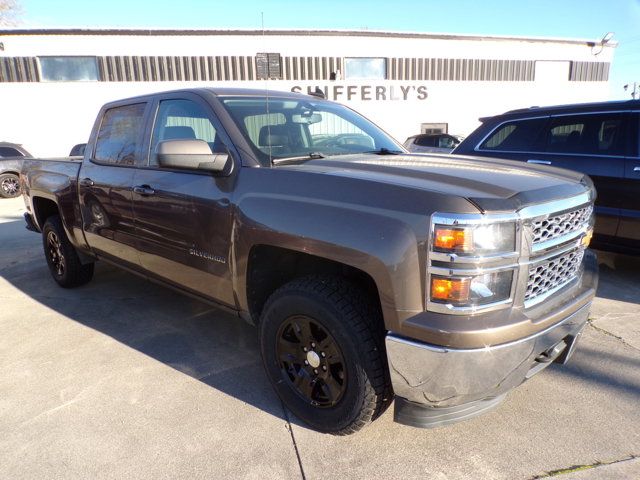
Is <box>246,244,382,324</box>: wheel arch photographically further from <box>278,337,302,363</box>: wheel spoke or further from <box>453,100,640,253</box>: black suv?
<box>453,100,640,253</box>: black suv

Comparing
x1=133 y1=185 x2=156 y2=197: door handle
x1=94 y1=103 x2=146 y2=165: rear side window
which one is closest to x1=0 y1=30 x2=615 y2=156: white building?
x1=94 y1=103 x2=146 y2=165: rear side window

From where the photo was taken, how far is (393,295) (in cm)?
192

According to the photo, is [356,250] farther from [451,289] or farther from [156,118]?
[156,118]

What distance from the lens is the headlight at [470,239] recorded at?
1777 mm

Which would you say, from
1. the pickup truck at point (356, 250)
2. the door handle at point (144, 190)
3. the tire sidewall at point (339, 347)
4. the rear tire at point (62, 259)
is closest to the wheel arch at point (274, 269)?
the pickup truck at point (356, 250)

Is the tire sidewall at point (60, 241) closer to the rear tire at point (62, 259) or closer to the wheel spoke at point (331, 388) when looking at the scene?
the rear tire at point (62, 259)

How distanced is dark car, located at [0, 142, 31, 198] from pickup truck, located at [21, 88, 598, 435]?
11.9 m

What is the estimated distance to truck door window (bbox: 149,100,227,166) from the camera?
2.94 m

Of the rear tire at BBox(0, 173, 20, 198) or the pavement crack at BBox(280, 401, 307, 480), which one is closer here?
the pavement crack at BBox(280, 401, 307, 480)

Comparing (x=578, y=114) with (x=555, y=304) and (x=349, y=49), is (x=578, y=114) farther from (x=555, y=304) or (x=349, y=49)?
(x=349, y=49)

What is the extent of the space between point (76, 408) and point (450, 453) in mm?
2189

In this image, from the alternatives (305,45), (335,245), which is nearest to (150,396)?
(335,245)

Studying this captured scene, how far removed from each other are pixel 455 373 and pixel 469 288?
0.36 meters

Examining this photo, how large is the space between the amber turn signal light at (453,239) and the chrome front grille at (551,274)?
378 mm
